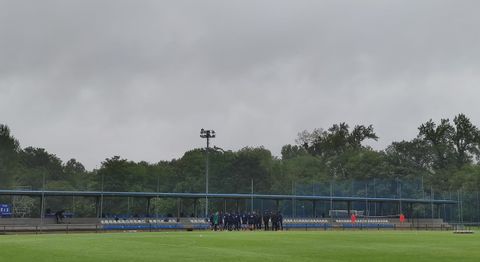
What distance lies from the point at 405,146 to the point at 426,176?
14.5 m

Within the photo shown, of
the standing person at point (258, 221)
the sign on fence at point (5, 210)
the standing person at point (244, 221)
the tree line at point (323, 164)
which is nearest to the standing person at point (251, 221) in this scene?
the standing person at point (258, 221)

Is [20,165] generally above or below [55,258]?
above

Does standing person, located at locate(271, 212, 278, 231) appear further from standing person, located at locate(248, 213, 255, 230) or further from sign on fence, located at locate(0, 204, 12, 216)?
sign on fence, located at locate(0, 204, 12, 216)

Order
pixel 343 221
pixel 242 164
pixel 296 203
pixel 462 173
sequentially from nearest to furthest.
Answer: pixel 343 221 → pixel 296 203 → pixel 462 173 → pixel 242 164

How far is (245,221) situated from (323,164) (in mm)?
85152

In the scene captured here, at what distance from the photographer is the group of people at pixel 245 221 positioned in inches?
2085

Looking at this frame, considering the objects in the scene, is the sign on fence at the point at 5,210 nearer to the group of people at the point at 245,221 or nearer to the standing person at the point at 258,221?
the group of people at the point at 245,221

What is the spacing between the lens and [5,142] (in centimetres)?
12588

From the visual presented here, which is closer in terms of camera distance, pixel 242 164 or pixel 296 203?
pixel 296 203

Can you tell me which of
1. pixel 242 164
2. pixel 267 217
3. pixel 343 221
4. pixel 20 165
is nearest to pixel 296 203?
pixel 343 221

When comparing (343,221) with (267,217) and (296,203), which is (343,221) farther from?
(267,217)

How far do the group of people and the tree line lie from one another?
1391 inches

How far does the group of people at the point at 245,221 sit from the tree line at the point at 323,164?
3533 centimetres

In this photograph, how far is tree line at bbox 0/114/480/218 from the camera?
104 meters
